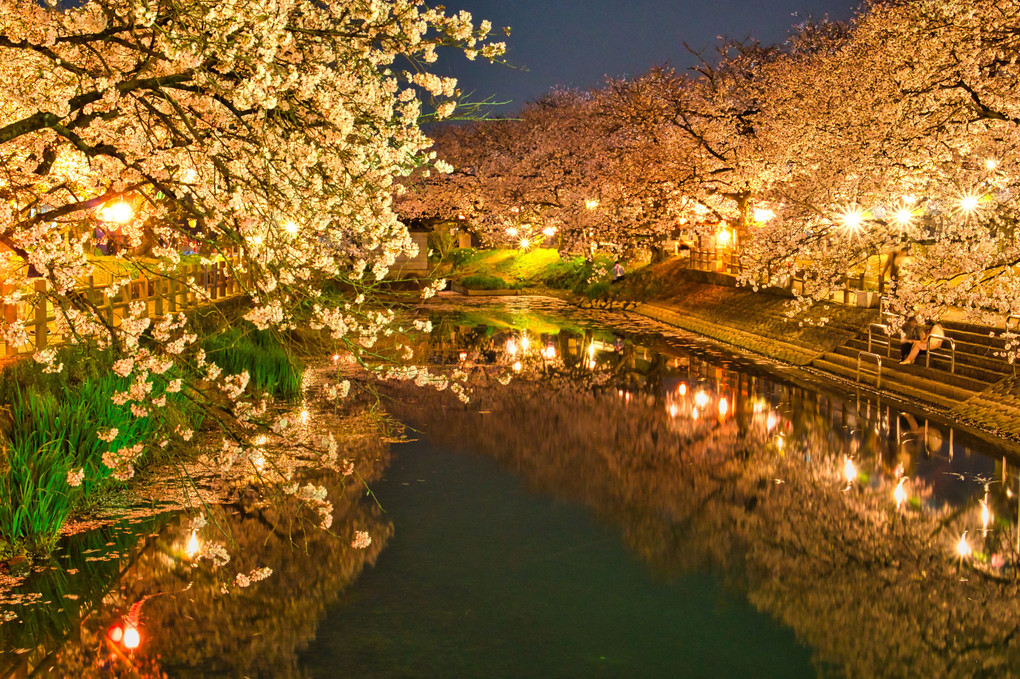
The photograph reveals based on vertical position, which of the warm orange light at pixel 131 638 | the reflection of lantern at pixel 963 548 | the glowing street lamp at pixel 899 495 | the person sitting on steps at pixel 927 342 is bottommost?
the reflection of lantern at pixel 963 548

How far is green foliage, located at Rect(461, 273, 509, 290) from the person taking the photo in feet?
177

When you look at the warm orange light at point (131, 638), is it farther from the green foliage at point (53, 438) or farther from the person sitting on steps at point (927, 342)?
the person sitting on steps at point (927, 342)

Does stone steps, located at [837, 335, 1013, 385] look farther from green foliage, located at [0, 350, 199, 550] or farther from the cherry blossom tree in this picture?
green foliage, located at [0, 350, 199, 550]

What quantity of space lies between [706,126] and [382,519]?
94.6 feet

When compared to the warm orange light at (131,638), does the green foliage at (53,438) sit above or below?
above

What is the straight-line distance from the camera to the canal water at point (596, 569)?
6.72 meters

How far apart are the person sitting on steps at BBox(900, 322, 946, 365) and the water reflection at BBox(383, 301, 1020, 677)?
202 cm

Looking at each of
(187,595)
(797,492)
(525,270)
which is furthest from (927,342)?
(525,270)

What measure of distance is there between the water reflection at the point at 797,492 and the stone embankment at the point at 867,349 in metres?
1.01

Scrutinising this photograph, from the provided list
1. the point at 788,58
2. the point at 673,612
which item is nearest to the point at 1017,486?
the point at 673,612

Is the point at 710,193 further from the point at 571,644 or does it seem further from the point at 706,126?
the point at 571,644

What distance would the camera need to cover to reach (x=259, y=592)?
26.0 feet

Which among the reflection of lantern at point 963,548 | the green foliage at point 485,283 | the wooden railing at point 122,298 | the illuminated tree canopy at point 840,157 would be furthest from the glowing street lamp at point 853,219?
the green foliage at point 485,283

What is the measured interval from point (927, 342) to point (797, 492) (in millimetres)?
9610
